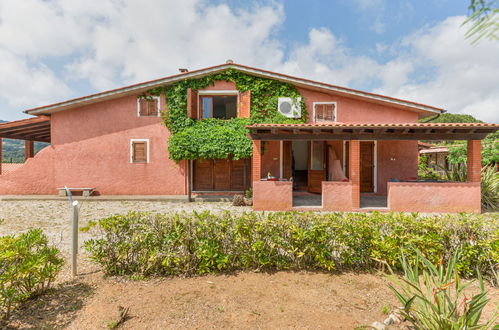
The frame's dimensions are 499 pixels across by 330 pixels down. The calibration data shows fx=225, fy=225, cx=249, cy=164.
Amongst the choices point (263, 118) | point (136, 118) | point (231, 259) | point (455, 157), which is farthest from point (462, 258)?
point (455, 157)

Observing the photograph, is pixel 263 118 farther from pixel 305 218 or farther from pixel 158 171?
pixel 305 218

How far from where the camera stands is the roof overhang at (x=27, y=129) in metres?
11.7

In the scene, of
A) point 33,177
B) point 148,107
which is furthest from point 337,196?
point 33,177

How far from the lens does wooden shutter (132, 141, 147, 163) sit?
11523 millimetres

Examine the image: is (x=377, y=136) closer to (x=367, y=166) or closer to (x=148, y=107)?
(x=367, y=166)

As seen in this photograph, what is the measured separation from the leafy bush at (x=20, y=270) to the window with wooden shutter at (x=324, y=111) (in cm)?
1097

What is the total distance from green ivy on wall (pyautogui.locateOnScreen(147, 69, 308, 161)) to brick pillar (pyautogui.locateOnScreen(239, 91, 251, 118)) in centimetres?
21

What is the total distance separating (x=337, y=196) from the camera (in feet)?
26.8

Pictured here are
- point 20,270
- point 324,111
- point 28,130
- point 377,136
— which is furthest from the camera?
point 28,130

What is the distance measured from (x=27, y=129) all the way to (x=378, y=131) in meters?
18.0

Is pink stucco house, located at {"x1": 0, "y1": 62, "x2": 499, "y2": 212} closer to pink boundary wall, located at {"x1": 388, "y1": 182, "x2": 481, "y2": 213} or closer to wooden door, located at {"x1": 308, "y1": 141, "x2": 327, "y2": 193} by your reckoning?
wooden door, located at {"x1": 308, "y1": 141, "x2": 327, "y2": 193}

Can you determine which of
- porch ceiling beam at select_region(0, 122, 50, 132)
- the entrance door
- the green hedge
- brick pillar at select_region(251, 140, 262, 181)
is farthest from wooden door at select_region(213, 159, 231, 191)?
porch ceiling beam at select_region(0, 122, 50, 132)

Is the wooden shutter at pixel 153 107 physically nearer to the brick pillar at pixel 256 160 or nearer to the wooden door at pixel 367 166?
the brick pillar at pixel 256 160

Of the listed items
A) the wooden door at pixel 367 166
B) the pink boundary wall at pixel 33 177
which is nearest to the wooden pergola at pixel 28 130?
the pink boundary wall at pixel 33 177
